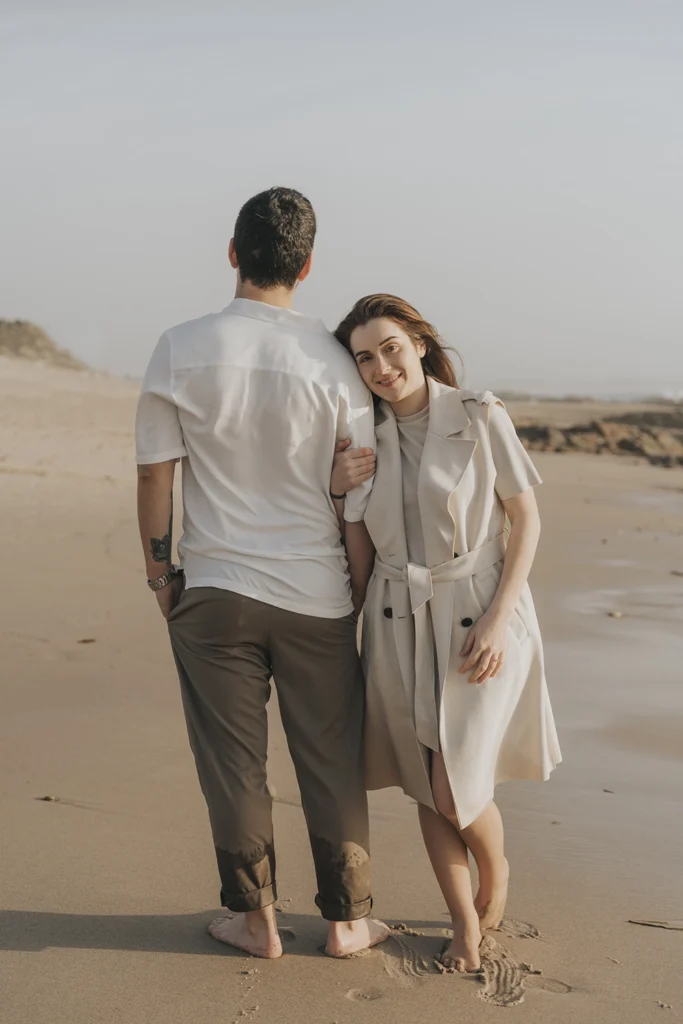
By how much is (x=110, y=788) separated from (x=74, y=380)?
22.9 metres

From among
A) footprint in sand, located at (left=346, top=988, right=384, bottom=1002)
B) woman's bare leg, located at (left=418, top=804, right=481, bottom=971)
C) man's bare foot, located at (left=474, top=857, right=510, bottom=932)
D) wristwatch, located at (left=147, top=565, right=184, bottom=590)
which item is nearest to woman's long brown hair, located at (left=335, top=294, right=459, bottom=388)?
wristwatch, located at (left=147, top=565, right=184, bottom=590)

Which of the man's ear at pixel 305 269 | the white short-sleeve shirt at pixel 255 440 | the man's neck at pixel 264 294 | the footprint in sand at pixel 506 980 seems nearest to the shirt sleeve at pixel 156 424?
the white short-sleeve shirt at pixel 255 440

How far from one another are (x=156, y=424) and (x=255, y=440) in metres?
0.26

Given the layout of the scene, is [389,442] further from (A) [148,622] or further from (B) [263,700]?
(A) [148,622]

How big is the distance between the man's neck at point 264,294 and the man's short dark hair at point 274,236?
0.04 feet

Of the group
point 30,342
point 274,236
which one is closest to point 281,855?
point 274,236

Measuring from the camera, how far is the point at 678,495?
14.5 meters

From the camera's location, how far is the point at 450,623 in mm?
3000

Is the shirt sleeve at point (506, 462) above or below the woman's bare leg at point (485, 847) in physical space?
above

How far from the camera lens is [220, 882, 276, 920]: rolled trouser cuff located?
9.74ft

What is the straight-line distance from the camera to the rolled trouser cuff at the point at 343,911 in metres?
3.01

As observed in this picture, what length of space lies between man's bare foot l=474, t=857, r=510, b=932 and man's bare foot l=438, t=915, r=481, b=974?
0.54ft

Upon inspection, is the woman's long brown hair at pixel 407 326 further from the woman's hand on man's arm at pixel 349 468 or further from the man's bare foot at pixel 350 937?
the man's bare foot at pixel 350 937

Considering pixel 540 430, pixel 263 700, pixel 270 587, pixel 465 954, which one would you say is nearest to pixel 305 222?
pixel 270 587
